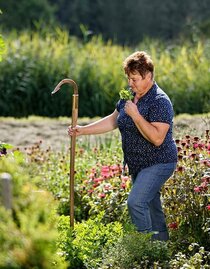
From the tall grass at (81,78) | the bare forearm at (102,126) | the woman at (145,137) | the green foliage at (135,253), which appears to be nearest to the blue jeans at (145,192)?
the woman at (145,137)

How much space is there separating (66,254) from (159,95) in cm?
129

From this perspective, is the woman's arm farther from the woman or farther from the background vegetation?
the background vegetation

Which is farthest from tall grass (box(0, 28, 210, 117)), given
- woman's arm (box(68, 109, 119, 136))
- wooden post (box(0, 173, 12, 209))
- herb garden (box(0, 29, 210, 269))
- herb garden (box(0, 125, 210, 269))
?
wooden post (box(0, 173, 12, 209))

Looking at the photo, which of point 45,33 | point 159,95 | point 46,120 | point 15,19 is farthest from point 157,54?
point 15,19

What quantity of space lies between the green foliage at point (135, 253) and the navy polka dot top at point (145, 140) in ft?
1.96

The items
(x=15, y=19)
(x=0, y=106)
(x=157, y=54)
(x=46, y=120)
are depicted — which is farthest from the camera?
(x=15, y=19)

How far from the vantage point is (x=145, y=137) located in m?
5.79

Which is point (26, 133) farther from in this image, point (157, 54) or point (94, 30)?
point (94, 30)

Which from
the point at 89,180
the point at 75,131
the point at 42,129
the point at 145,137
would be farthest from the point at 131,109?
the point at 42,129

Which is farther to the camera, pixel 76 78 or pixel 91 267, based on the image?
pixel 76 78

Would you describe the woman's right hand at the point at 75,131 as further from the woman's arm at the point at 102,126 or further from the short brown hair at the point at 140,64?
the short brown hair at the point at 140,64

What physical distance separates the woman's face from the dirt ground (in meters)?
4.26

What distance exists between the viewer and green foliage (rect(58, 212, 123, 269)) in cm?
565

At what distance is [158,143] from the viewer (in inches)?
227
